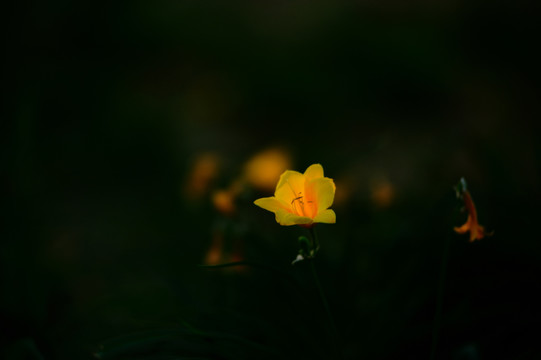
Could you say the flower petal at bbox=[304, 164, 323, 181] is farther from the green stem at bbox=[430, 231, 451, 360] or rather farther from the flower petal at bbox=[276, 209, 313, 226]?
the green stem at bbox=[430, 231, 451, 360]

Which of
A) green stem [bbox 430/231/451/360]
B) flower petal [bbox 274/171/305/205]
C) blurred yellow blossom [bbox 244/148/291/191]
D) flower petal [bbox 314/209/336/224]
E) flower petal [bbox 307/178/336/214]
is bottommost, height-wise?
green stem [bbox 430/231/451/360]

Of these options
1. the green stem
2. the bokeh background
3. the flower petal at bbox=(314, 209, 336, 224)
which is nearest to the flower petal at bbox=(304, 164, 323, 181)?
the flower petal at bbox=(314, 209, 336, 224)

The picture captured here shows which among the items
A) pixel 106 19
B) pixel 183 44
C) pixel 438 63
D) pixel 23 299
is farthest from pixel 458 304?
pixel 106 19

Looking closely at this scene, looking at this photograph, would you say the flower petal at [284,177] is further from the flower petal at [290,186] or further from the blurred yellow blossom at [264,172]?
the blurred yellow blossom at [264,172]

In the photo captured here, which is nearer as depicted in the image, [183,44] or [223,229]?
[223,229]

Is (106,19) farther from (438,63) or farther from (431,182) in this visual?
(431,182)

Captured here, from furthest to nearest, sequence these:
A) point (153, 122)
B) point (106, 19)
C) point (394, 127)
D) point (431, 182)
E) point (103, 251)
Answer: point (106, 19)
point (153, 122)
point (394, 127)
point (103, 251)
point (431, 182)

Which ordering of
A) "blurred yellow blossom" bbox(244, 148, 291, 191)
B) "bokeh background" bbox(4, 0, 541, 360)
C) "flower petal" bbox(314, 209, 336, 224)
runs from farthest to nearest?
"blurred yellow blossom" bbox(244, 148, 291, 191)
"bokeh background" bbox(4, 0, 541, 360)
"flower petal" bbox(314, 209, 336, 224)
